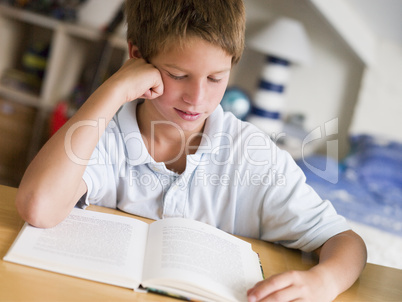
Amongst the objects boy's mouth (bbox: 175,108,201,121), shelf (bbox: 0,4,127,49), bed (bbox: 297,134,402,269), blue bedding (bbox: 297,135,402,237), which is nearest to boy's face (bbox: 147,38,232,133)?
boy's mouth (bbox: 175,108,201,121)

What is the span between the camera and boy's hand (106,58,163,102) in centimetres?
80

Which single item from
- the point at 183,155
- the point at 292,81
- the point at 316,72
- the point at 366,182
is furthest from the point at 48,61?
the point at 183,155

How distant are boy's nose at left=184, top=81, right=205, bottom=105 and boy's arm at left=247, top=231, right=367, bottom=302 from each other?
33cm

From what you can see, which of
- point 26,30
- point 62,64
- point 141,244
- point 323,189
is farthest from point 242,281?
point 26,30

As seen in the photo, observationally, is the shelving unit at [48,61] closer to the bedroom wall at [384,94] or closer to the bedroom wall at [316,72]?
the bedroom wall at [316,72]

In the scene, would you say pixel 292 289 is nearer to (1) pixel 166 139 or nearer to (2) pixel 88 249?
(2) pixel 88 249

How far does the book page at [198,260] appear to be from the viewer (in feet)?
1.92

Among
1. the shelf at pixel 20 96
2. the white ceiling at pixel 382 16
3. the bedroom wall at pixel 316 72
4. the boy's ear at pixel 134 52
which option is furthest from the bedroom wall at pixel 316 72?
the boy's ear at pixel 134 52

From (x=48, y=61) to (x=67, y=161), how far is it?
2156 millimetres

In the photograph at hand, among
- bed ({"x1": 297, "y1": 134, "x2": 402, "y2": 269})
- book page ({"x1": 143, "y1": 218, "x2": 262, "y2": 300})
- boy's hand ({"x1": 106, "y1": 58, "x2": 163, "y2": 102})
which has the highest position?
boy's hand ({"x1": 106, "y1": 58, "x2": 163, "y2": 102})

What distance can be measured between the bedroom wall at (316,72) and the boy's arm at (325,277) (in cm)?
237

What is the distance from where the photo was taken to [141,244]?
2.20 ft

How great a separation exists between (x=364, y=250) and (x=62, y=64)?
2.22 m

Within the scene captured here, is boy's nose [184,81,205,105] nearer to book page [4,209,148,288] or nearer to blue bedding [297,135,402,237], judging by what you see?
book page [4,209,148,288]
